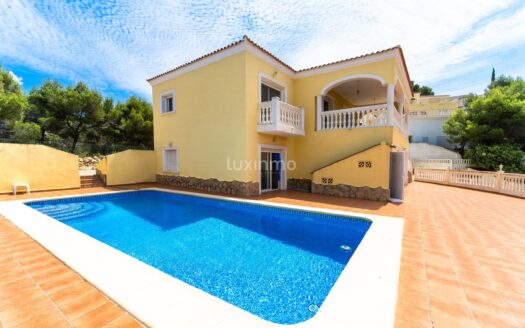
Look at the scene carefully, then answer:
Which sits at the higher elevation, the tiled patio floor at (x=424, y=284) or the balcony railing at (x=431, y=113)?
the balcony railing at (x=431, y=113)

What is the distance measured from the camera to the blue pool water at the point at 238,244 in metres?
3.29

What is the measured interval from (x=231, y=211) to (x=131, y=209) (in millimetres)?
4173

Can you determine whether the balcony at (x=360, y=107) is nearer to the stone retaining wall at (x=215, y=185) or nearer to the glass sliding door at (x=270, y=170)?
the glass sliding door at (x=270, y=170)

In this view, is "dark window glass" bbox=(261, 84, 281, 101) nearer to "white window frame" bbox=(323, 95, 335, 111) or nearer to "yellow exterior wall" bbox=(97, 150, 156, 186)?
"white window frame" bbox=(323, 95, 335, 111)

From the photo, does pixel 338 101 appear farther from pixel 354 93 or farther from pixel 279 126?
pixel 279 126

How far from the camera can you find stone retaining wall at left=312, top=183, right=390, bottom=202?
8938 millimetres

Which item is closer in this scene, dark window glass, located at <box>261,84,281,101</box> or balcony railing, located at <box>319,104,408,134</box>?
balcony railing, located at <box>319,104,408,134</box>

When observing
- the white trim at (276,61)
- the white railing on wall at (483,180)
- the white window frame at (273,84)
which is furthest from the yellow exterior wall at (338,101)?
the white railing on wall at (483,180)

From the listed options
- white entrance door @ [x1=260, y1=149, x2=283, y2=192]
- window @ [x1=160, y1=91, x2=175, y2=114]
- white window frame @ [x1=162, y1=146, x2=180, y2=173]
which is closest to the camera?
white entrance door @ [x1=260, y1=149, x2=283, y2=192]

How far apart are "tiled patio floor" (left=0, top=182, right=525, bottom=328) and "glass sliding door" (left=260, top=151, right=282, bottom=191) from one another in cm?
704

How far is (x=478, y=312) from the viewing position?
7.82ft

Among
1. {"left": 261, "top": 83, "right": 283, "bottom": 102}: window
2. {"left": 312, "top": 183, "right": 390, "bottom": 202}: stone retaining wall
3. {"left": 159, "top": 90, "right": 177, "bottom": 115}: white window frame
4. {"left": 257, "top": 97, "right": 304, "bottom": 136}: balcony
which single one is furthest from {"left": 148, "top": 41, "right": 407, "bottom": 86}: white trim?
{"left": 312, "top": 183, "right": 390, "bottom": 202}: stone retaining wall

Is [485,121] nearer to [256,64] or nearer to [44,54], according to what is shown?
[256,64]

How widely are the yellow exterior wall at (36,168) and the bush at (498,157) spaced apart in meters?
32.8
